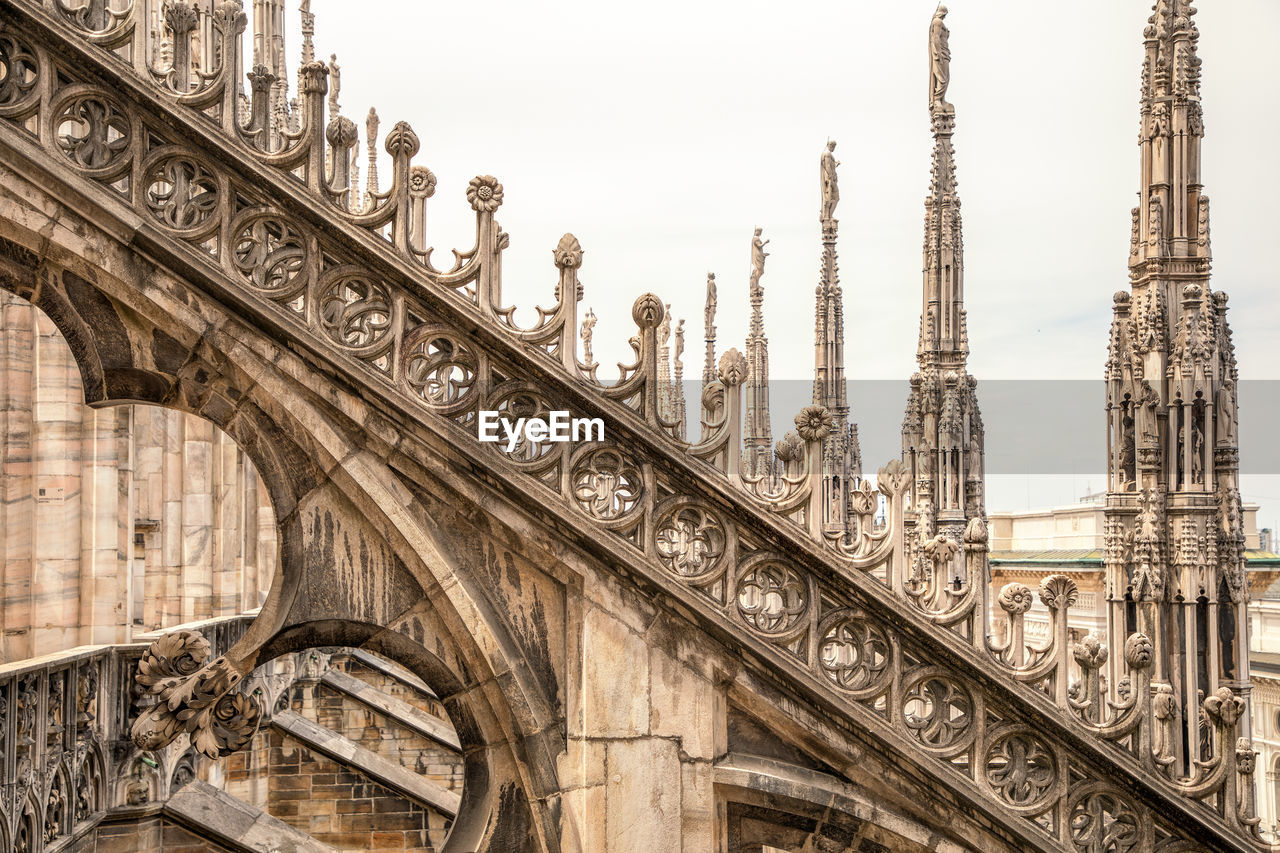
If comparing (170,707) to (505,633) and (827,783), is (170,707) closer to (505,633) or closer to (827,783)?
(505,633)

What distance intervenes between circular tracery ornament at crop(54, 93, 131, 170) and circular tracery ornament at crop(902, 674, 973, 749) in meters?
4.00

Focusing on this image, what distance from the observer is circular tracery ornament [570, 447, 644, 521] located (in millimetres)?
5219

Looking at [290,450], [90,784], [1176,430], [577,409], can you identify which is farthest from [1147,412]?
[90,784]

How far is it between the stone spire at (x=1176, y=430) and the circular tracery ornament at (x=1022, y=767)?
150 inches

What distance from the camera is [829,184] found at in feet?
75.8

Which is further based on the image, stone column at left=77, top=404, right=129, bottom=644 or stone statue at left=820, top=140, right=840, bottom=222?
stone statue at left=820, top=140, right=840, bottom=222

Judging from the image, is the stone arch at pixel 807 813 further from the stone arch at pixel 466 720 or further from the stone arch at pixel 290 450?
the stone arch at pixel 466 720

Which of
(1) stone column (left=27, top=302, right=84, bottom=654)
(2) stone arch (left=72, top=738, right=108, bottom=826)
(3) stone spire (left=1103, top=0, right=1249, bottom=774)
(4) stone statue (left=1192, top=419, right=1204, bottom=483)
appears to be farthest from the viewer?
(4) stone statue (left=1192, top=419, right=1204, bottom=483)

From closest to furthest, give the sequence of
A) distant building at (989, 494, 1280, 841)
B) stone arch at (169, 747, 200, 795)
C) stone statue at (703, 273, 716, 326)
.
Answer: stone arch at (169, 747, 200, 795), distant building at (989, 494, 1280, 841), stone statue at (703, 273, 716, 326)

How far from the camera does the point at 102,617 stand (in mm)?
8789

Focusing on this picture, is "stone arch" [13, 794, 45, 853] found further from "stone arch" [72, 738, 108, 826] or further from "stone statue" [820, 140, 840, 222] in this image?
"stone statue" [820, 140, 840, 222]

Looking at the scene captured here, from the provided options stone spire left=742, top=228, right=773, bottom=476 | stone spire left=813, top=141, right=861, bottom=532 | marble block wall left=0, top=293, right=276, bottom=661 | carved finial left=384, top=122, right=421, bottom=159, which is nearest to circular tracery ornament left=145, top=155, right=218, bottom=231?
carved finial left=384, top=122, right=421, bottom=159

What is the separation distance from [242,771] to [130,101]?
32.3 ft

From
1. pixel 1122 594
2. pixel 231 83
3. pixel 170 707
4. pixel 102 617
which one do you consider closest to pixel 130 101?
pixel 231 83
